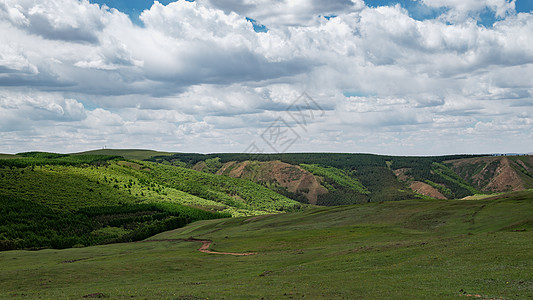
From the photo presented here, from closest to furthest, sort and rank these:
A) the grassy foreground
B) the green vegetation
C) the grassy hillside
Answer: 1. the grassy foreground
2. the green vegetation
3. the grassy hillside

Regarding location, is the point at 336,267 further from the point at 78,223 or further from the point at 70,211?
the point at 70,211

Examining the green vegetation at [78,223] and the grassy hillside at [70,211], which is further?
the grassy hillside at [70,211]

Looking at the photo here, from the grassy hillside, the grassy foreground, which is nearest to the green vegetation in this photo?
the grassy hillside

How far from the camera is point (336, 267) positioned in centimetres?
4669

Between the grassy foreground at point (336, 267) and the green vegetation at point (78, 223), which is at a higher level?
the grassy foreground at point (336, 267)

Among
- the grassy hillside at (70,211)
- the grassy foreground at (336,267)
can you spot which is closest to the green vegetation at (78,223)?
the grassy hillside at (70,211)

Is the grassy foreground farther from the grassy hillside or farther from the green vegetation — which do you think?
the grassy hillside

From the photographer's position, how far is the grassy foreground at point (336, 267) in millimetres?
34156

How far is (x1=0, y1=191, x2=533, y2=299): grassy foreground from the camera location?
34156 millimetres

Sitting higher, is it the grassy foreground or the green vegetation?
the grassy foreground

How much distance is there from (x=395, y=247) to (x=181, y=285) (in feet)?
85.7

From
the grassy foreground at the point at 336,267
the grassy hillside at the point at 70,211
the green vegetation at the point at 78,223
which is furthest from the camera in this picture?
the grassy hillside at the point at 70,211

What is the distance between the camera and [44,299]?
3412 centimetres

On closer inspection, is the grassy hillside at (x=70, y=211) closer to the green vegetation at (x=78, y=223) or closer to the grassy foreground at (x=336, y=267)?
the green vegetation at (x=78, y=223)
